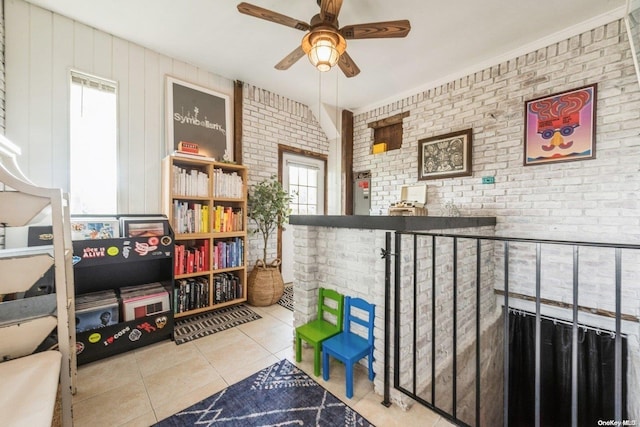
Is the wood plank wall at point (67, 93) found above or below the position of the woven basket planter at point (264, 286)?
above

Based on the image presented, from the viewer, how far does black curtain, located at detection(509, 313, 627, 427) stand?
2.47m

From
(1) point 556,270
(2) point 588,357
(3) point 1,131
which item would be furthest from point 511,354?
(3) point 1,131

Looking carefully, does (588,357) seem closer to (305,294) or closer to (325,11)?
(305,294)

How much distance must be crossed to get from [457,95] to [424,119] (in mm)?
490

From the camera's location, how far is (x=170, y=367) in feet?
6.53

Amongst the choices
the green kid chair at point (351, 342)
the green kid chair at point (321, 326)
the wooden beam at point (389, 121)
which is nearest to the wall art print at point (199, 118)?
the green kid chair at point (321, 326)

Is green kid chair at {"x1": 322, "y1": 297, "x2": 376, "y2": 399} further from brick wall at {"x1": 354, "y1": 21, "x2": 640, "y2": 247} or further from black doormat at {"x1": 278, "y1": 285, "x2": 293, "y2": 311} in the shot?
brick wall at {"x1": 354, "y1": 21, "x2": 640, "y2": 247}

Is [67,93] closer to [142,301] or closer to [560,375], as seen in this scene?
[142,301]

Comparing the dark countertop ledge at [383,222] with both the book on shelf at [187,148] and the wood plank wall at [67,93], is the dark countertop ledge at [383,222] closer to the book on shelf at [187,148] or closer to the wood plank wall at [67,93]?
the book on shelf at [187,148]

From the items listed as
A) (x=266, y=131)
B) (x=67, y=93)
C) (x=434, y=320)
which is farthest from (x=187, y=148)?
(x=434, y=320)

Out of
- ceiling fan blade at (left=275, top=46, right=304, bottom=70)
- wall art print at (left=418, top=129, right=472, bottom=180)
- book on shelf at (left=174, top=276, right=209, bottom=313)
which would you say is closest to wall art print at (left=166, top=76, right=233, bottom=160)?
ceiling fan blade at (left=275, top=46, right=304, bottom=70)

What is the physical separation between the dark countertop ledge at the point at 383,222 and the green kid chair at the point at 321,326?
23.3 inches

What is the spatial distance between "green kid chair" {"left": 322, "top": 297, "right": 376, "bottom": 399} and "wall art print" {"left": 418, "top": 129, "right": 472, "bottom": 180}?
7.96 ft

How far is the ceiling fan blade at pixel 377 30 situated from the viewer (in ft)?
6.16
